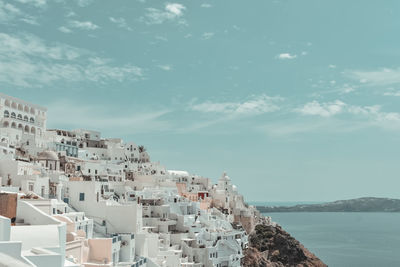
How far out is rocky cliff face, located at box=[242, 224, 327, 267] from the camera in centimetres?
6575

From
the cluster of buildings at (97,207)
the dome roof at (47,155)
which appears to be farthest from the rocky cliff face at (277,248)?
the dome roof at (47,155)

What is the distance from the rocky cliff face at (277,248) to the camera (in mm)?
65750

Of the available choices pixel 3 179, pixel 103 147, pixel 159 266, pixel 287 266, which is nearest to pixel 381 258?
pixel 287 266

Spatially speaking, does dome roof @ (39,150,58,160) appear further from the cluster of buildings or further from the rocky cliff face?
the rocky cliff face

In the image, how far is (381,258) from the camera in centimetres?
9725

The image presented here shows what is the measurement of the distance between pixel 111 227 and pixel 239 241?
22018mm

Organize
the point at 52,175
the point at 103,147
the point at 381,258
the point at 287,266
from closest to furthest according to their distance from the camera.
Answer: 1. the point at 52,175
2. the point at 287,266
3. the point at 103,147
4. the point at 381,258

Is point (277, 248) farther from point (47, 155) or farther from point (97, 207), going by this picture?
point (97, 207)

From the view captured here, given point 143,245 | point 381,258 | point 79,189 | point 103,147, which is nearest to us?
point 143,245

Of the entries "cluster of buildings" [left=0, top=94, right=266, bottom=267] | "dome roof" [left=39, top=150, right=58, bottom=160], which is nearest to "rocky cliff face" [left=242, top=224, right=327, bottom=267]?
"cluster of buildings" [left=0, top=94, right=266, bottom=267]

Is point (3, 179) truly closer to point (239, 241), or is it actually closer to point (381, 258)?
point (239, 241)

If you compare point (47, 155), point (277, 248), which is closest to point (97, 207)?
point (47, 155)

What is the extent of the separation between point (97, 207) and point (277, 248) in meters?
41.6

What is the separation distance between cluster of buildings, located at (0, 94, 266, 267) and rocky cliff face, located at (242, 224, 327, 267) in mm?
2634
